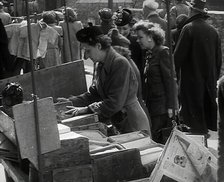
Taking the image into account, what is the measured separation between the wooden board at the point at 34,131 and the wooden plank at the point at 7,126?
1.20ft

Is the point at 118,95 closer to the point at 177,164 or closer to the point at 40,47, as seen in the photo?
the point at 177,164

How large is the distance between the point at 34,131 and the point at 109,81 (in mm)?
1389

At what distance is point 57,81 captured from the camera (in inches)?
203

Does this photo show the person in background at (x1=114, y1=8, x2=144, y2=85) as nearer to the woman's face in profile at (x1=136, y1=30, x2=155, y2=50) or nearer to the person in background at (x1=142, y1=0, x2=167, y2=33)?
the woman's face in profile at (x1=136, y1=30, x2=155, y2=50)

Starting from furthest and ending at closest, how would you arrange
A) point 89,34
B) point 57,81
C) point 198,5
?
1. point 198,5
2. point 57,81
3. point 89,34

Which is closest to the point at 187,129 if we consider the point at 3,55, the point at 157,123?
the point at 157,123

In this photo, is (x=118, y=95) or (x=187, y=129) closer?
(x=118, y=95)

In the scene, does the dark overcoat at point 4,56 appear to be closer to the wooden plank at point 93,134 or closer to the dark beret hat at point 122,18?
the dark beret hat at point 122,18

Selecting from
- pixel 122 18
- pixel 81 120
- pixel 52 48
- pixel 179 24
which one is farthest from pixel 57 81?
pixel 52 48

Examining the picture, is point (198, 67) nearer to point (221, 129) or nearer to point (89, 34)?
point (89, 34)

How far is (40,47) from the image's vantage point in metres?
9.20

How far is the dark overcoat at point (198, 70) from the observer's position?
20.2 feet

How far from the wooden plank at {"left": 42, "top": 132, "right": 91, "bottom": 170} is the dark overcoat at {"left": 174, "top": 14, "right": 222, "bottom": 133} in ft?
9.55

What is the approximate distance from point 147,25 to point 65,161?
8.75ft
